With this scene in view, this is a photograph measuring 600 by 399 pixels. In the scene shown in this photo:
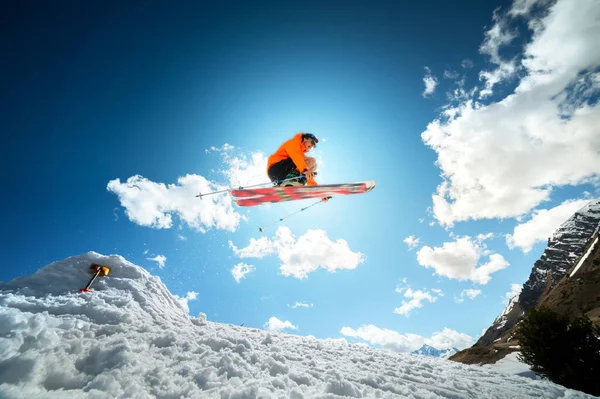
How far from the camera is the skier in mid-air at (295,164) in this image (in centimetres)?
1100

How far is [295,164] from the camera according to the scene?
11258 mm

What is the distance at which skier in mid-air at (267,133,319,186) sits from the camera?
1100 cm

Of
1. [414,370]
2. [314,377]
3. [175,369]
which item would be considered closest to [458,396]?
[414,370]

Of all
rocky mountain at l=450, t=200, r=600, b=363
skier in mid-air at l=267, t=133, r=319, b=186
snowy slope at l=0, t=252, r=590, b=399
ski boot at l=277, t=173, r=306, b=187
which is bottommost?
snowy slope at l=0, t=252, r=590, b=399

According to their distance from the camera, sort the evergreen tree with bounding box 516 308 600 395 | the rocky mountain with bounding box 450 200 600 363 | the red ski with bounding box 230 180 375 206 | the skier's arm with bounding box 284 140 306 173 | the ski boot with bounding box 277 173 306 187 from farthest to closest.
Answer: the rocky mountain with bounding box 450 200 600 363 < the red ski with bounding box 230 180 375 206 < the ski boot with bounding box 277 173 306 187 < the skier's arm with bounding box 284 140 306 173 < the evergreen tree with bounding box 516 308 600 395

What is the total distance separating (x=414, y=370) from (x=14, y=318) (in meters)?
7.62

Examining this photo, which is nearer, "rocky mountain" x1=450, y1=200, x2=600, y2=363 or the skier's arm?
the skier's arm

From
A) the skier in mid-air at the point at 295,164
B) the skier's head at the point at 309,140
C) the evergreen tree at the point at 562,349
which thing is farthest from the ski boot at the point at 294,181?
the evergreen tree at the point at 562,349

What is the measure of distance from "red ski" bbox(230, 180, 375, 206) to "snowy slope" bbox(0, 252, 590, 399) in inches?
262

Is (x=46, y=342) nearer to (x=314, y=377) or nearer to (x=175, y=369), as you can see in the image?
(x=175, y=369)

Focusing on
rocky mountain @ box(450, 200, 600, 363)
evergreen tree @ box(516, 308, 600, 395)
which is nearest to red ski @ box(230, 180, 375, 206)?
evergreen tree @ box(516, 308, 600, 395)

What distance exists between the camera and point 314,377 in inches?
178

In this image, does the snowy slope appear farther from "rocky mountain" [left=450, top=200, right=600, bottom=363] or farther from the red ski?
"rocky mountain" [left=450, top=200, right=600, bottom=363]

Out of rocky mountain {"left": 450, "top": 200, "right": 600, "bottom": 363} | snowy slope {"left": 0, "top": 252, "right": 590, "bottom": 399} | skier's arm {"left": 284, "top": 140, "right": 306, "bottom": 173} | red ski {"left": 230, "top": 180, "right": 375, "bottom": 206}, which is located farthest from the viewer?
rocky mountain {"left": 450, "top": 200, "right": 600, "bottom": 363}
